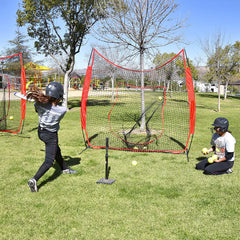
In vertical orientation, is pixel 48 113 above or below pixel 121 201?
above

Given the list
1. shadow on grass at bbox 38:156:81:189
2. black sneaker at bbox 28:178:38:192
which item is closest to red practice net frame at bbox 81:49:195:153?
shadow on grass at bbox 38:156:81:189

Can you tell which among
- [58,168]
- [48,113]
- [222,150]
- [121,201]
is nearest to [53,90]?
[48,113]

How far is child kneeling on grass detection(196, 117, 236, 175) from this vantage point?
5191 millimetres

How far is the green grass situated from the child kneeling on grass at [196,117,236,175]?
0.18 meters

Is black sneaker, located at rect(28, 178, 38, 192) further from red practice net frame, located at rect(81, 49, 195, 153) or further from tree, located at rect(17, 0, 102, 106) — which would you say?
tree, located at rect(17, 0, 102, 106)

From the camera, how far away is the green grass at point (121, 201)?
11.1 feet

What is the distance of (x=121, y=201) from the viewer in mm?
4199

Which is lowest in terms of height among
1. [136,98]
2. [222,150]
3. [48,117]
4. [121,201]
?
[121,201]

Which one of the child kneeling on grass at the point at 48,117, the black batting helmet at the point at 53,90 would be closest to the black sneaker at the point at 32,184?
the child kneeling on grass at the point at 48,117

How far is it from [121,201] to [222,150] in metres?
2.54

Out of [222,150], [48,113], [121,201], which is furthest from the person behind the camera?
[222,150]

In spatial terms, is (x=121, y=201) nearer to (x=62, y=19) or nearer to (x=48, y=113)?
(x=48, y=113)

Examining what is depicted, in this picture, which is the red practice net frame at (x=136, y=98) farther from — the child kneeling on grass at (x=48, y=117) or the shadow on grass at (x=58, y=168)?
the child kneeling on grass at (x=48, y=117)

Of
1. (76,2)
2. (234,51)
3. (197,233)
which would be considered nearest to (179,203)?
(197,233)
